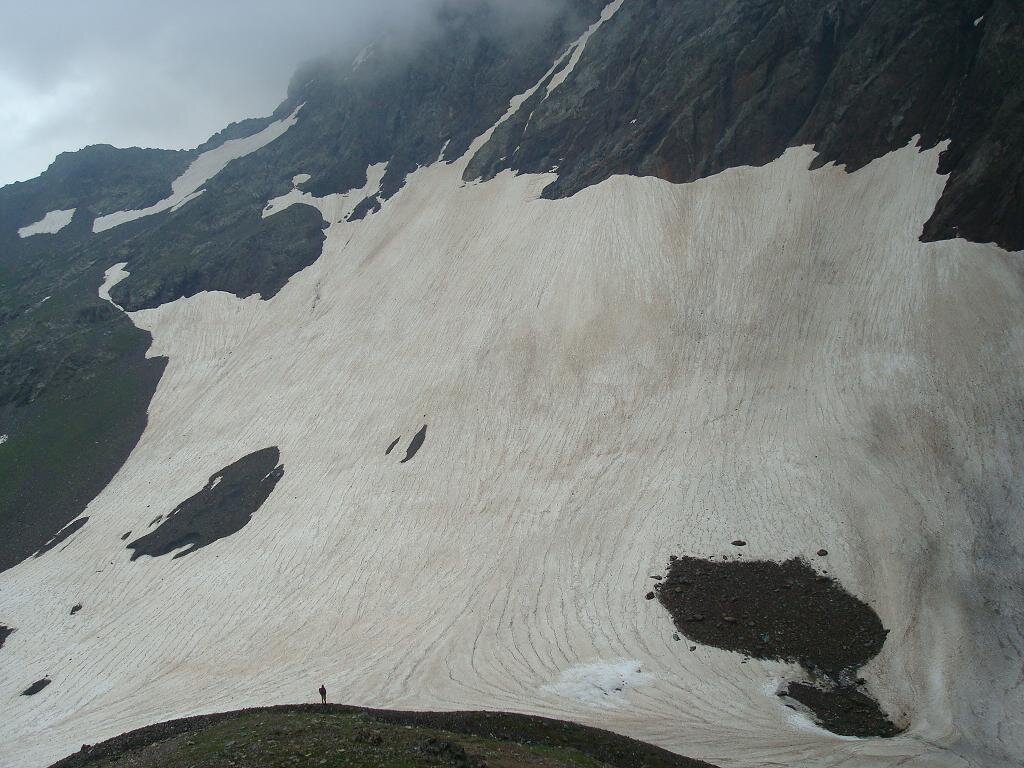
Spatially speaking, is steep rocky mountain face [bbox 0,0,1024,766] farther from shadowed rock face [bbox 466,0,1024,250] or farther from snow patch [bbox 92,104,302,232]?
snow patch [bbox 92,104,302,232]

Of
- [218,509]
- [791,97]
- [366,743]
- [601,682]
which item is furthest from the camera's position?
[791,97]

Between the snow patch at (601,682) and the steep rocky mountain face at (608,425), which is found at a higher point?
the steep rocky mountain face at (608,425)

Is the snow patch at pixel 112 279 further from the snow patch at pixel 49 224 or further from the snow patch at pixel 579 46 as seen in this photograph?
the snow patch at pixel 579 46

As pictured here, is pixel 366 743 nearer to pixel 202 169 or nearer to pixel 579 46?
pixel 579 46

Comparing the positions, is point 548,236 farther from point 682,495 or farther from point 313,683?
point 313,683

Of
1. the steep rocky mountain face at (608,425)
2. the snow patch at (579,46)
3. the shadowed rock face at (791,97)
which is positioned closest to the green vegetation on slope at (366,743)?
the steep rocky mountain face at (608,425)

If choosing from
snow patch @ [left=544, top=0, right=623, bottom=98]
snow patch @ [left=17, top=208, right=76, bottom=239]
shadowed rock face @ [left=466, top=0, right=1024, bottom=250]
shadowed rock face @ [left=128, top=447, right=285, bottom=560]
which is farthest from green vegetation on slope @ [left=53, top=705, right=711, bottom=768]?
snow patch @ [left=17, top=208, right=76, bottom=239]

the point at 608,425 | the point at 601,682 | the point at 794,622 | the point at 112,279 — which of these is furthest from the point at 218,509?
the point at 112,279
